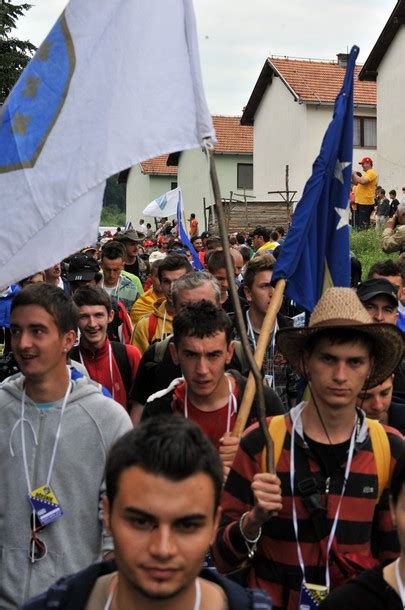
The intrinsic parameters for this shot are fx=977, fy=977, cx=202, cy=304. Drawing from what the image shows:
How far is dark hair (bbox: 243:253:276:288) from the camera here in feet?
24.3

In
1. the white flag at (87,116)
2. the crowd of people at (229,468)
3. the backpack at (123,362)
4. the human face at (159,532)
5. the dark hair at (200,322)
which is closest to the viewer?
the human face at (159,532)

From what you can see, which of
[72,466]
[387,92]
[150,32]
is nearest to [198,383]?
A: [72,466]

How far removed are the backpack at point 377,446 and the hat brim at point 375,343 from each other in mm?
366

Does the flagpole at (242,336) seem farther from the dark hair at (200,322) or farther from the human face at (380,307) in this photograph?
the human face at (380,307)

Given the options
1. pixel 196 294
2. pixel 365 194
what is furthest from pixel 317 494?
pixel 365 194

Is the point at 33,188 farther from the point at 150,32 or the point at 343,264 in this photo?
the point at 343,264

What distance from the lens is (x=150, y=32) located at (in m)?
4.46

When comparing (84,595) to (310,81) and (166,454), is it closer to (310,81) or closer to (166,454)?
(166,454)

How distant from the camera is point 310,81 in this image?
4378 centimetres

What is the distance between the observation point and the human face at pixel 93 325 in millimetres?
6502

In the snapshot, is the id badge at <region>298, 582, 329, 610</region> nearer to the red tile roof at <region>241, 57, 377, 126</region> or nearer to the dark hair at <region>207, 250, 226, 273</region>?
the dark hair at <region>207, 250, 226, 273</region>

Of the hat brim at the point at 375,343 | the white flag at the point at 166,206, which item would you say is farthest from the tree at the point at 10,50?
the hat brim at the point at 375,343

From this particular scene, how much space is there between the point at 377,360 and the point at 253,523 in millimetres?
958

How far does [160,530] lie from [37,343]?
1.97 metres
